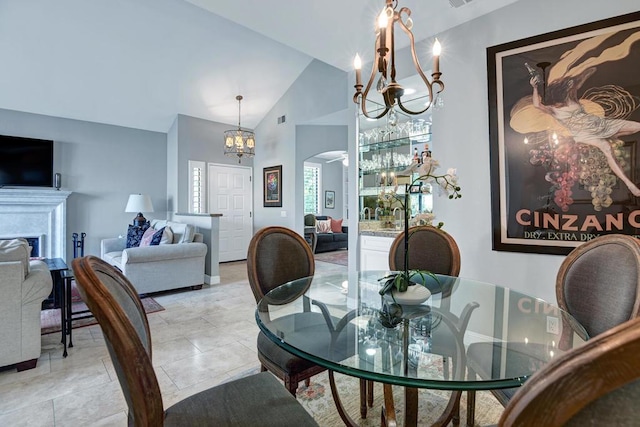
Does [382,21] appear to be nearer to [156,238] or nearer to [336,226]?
[156,238]

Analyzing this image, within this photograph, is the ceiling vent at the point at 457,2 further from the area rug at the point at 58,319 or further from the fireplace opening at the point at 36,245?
the fireplace opening at the point at 36,245

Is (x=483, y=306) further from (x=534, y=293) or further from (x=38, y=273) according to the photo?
(x=38, y=273)

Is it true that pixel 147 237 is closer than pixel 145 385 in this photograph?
No

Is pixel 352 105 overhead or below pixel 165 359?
overhead

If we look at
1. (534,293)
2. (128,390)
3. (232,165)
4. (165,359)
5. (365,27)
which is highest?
(365,27)

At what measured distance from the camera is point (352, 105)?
137 inches

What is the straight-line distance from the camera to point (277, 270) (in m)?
1.96

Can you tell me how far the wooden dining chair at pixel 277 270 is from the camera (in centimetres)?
143

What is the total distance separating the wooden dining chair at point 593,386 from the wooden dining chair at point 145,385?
2.48 ft

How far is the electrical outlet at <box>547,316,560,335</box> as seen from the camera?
46.4 inches

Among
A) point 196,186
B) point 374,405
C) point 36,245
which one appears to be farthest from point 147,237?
point 374,405

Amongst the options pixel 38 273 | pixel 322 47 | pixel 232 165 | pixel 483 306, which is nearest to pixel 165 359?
pixel 38 273

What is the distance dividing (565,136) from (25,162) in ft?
22.9

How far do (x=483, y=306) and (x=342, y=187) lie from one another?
29.2 feet
